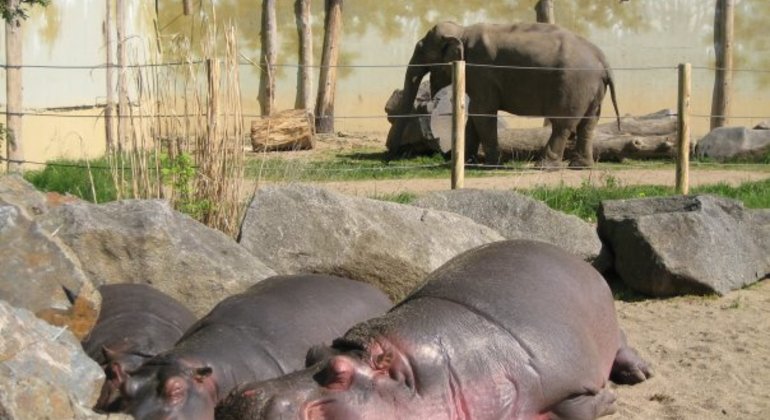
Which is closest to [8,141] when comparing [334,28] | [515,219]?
[515,219]

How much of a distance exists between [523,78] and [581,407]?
31.1 ft

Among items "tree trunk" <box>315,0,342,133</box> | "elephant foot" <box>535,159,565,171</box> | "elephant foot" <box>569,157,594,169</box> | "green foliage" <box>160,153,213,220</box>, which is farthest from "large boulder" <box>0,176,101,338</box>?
"tree trunk" <box>315,0,342,133</box>

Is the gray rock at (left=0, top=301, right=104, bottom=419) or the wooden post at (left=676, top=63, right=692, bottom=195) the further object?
the wooden post at (left=676, top=63, right=692, bottom=195)

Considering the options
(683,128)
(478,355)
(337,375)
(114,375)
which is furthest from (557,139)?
(337,375)

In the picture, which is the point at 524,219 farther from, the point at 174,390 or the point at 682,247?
the point at 174,390

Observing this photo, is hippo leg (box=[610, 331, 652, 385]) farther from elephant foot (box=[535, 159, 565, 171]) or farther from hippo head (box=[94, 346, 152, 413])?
elephant foot (box=[535, 159, 565, 171])

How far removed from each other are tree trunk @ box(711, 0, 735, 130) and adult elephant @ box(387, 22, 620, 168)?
5364 mm

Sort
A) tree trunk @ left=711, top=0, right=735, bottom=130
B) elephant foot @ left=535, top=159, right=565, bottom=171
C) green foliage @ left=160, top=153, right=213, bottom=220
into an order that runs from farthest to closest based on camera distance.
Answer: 1. tree trunk @ left=711, top=0, right=735, bottom=130
2. elephant foot @ left=535, top=159, right=565, bottom=171
3. green foliage @ left=160, top=153, right=213, bottom=220

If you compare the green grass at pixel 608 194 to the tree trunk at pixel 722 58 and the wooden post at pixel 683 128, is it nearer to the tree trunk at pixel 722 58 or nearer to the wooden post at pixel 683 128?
the wooden post at pixel 683 128

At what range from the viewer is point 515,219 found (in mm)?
7504

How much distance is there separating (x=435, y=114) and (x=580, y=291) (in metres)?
9.17

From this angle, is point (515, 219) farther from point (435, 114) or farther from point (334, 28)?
point (334, 28)

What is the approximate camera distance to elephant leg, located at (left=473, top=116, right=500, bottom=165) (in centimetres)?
1356

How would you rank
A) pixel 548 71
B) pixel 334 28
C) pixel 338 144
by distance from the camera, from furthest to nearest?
pixel 334 28
pixel 338 144
pixel 548 71
